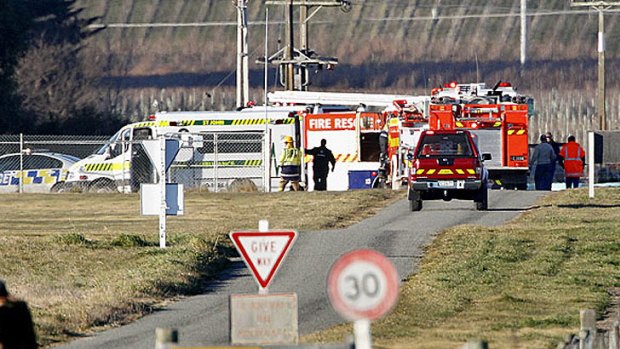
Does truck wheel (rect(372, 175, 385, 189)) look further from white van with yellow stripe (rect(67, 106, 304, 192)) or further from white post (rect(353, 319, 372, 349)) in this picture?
white post (rect(353, 319, 372, 349))

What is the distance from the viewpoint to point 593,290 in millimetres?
21297

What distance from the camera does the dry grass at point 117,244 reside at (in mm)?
19625

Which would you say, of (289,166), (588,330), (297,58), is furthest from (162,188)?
(297,58)

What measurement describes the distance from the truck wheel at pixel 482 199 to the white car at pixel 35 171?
1568cm

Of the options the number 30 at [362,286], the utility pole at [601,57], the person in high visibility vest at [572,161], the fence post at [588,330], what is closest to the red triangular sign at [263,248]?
the fence post at [588,330]

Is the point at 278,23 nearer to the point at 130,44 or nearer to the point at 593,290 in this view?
the point at 130,44

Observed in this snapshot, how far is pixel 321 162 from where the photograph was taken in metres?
43.1

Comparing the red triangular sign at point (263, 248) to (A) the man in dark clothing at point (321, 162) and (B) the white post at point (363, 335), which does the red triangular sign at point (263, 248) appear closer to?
(B) the white post at point (363, 335)

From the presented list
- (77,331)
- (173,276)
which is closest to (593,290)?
(173,276)

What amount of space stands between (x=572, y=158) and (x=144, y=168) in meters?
12.1

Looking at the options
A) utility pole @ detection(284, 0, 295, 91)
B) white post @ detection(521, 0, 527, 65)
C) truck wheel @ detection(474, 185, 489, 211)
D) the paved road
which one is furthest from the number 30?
white post @ detection(521, 0, 527, 65)

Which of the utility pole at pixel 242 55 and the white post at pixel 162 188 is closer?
the white post at pixel 162 188

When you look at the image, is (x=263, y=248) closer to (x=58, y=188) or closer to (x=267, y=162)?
(x=267, y=162)

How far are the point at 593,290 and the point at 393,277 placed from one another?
11.9 m
